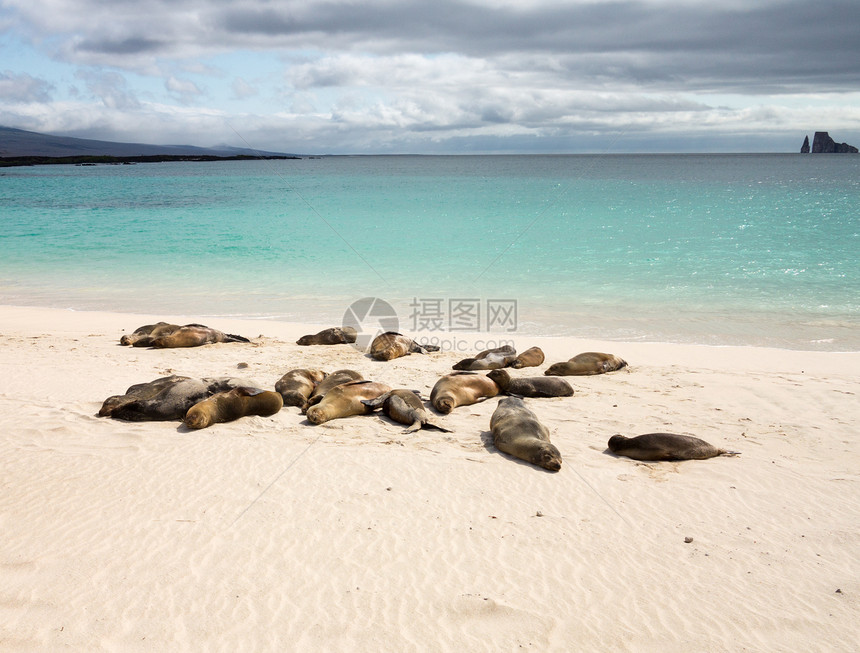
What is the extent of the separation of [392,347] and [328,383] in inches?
80.9

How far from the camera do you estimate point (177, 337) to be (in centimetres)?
920

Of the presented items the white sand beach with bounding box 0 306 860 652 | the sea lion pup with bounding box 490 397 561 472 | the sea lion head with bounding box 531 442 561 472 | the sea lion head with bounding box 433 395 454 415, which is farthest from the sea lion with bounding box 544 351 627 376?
the sea lion head with bounding box 531 442 561 472

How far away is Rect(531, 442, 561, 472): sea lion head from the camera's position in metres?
5.15

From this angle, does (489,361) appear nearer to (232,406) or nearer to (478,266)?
(232,406)

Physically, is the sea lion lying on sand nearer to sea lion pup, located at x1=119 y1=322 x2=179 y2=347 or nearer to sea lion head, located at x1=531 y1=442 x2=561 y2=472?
sea lion pup, located at x1=119 y1=322 x2=179 y2=347

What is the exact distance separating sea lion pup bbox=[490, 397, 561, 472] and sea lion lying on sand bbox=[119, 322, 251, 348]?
16.9 feet

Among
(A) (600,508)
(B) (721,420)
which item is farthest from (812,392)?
(A) (600,508)

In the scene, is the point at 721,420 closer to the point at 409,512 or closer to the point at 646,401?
the point at 646,401

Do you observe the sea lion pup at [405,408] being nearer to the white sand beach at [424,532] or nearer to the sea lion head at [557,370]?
the white sand beach at [424,532]

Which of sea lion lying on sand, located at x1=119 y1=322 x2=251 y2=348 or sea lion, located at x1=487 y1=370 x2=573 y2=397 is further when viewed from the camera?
sea lion lying on sand, located at x1=119 y1=322 x2=251 y2=348

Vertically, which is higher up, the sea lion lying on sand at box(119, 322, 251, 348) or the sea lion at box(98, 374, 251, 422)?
the sea lion at box(98, 374, 251, 422)

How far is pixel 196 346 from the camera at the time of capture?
9.23m

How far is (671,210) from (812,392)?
1161 inches

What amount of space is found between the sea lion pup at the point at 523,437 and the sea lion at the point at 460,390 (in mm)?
639
